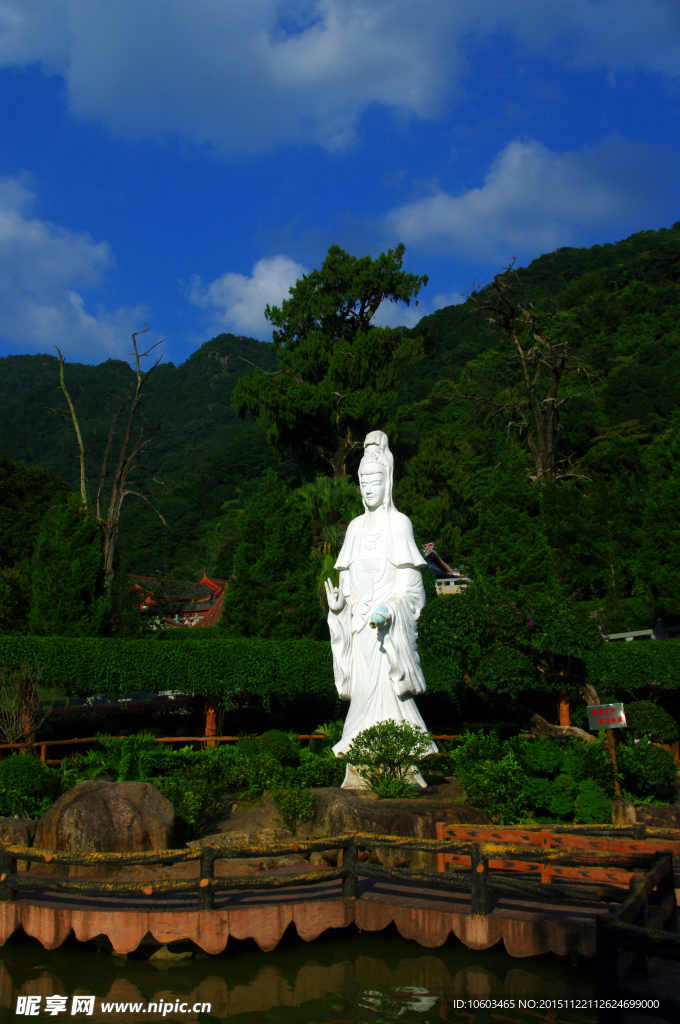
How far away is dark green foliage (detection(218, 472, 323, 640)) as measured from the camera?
68.6 ft

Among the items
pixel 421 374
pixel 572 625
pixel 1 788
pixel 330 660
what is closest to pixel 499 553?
pixel 330 660

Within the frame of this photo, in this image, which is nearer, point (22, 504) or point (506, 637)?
point (506, 637)

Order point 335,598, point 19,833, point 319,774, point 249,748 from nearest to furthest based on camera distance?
1. point 19,833
2. point 335,598
3. point 319,774
4. point 249,748

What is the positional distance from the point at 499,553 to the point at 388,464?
1310 centimetres

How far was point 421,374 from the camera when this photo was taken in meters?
60.9

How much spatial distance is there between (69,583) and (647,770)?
1392cm

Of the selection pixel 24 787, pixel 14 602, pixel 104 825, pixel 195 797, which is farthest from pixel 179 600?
pixel 104 825

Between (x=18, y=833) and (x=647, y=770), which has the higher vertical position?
(x=647, y=770)

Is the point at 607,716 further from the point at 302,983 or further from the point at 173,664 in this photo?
the point at 173,664

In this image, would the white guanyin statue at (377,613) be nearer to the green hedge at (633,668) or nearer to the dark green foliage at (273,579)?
the green hedge at (633,668)

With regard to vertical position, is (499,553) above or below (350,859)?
above

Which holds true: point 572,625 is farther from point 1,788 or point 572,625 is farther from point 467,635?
point 1,788

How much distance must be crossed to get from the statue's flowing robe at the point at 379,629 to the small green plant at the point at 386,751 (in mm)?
242

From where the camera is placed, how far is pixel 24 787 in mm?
11352
